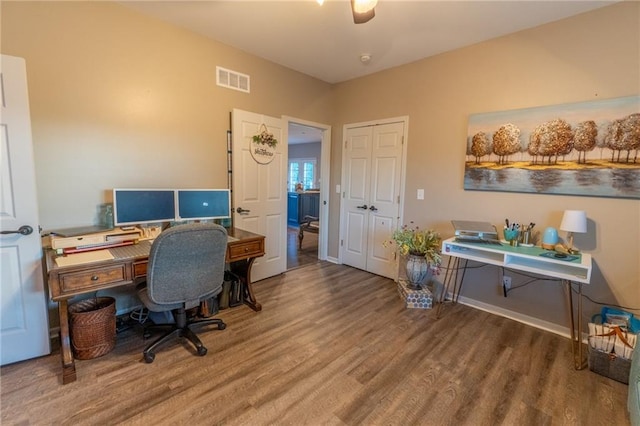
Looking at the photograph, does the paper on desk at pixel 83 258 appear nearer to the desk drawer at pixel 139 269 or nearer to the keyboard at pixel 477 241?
the desk drawer at pixel 139 269

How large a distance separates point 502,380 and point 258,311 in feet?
6.60

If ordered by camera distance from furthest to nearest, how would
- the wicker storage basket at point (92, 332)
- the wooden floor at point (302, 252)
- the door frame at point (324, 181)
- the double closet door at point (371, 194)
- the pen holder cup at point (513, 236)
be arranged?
the wooden floor at point (302, 252) < the door frame at point (324, 181) < the double closet door at point (371, 194) < the pen holder cup at point (513, 236) < the wicker storage basket at point (92, 332)

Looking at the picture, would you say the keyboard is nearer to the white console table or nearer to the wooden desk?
the white console table

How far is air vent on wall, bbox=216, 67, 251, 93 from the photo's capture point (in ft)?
10.0

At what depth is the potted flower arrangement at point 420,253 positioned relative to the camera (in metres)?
3.03

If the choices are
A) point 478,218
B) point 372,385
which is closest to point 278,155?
point 478,218

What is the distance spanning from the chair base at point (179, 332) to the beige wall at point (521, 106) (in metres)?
2.50

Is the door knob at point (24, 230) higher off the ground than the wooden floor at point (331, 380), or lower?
higher

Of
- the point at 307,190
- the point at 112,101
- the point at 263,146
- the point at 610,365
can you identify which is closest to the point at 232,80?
the point at 263,146

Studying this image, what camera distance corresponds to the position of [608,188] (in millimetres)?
2264

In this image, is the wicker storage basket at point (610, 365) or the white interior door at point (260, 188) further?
the white interior door at point (260, 188)

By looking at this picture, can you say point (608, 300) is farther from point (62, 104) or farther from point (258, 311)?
point (62, 104)

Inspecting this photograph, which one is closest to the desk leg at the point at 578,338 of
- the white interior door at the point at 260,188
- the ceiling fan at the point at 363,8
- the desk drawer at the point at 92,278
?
the ceiling fan at the point at 363,8

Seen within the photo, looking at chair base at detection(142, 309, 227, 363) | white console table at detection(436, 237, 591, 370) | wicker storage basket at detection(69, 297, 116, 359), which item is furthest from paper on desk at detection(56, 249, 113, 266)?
white console table at detection(436, 237, 591, 370)
